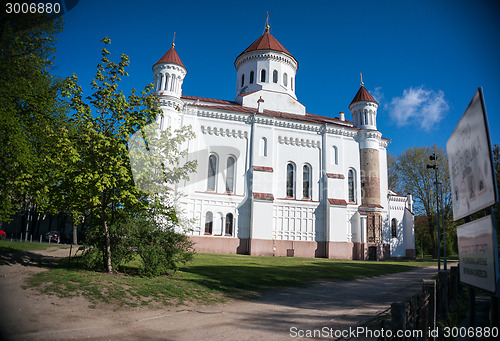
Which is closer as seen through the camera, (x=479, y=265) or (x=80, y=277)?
(x=479, y=265)

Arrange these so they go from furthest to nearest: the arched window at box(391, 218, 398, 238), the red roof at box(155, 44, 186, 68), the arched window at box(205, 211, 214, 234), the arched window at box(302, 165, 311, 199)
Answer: the arched window at box(391, 218, 398, 238) → the arched window at box(302, 165, 311, 199) → the red roof at box(155, 44, 186, 68) → the arched window at box(205, 211, 214, 234)

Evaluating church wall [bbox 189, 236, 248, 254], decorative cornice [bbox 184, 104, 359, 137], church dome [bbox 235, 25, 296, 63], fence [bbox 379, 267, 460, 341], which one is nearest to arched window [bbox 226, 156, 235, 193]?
decorative cornice [bbox 184, 104, 359, 137]

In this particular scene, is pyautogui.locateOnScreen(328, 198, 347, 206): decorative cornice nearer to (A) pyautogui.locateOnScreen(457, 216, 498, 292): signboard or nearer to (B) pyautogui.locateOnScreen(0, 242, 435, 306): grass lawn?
(B) pyautogui.locateOnScreen(0, 242, 435, 306): grass lawn

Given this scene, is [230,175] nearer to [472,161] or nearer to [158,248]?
[158,248]

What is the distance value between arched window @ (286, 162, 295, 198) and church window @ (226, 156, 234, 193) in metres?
6.28

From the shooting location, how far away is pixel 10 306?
6.67m

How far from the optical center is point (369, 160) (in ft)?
115

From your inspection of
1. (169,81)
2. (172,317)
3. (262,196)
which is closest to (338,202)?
(262,196)

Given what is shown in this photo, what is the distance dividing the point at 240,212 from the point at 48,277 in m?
21.4

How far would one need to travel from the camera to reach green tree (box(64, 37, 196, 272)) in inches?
403

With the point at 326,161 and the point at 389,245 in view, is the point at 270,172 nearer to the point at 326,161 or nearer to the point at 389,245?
the point at 326,161

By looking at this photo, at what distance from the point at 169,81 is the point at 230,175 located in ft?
36.7

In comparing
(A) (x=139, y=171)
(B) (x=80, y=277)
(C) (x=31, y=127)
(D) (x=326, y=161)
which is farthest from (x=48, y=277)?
(D) (x=326, y=161)

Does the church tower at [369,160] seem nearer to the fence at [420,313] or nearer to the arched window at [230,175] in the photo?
the arched window at [230,175]
